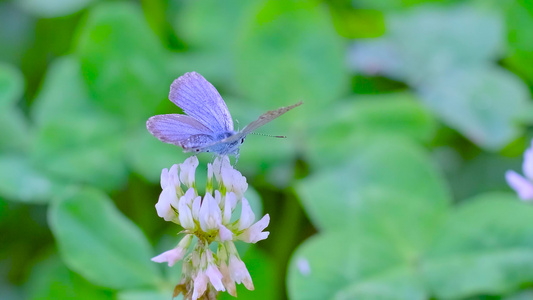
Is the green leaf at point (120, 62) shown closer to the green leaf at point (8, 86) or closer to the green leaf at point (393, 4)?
the green leaf at point (8, 86)

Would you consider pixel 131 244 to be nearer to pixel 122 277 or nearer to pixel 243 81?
pixel 122 277

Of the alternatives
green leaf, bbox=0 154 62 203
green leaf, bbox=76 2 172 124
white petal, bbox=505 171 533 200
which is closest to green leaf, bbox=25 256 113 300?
green leaf, bbox=0 154 62 203

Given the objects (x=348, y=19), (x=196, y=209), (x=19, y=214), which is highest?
(x=196, y=209)

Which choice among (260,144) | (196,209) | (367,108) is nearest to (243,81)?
(260,144)

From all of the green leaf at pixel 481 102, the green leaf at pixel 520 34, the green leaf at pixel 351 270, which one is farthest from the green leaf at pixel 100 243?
the green leaf at pixel 520 34

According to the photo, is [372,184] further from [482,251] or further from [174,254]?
[174,254]

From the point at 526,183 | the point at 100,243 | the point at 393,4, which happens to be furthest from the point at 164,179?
the point at 393,4
